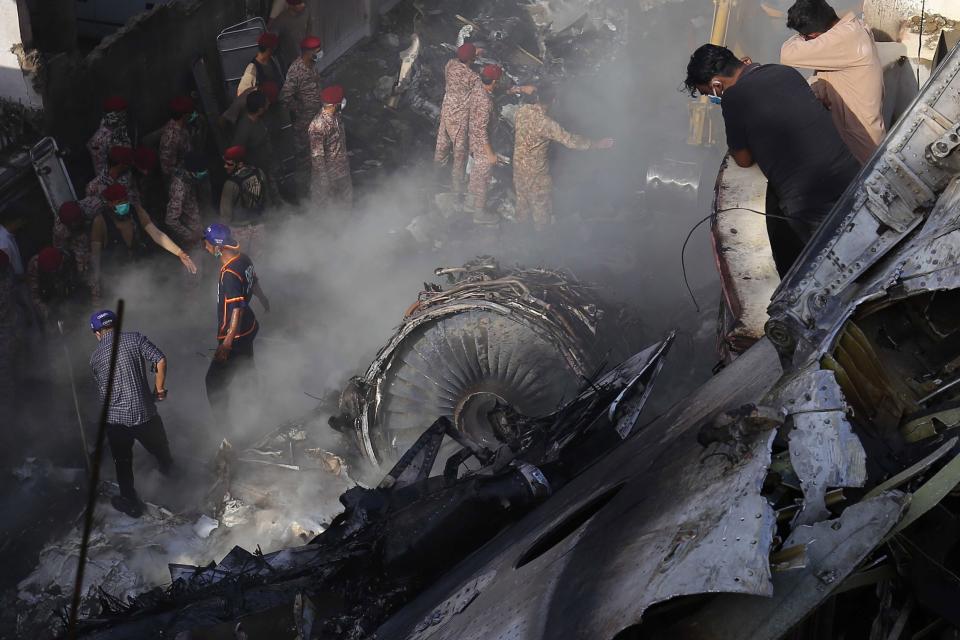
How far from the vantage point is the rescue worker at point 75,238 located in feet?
24.0

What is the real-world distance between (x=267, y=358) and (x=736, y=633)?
22.2ft

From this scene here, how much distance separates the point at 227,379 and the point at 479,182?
401cm

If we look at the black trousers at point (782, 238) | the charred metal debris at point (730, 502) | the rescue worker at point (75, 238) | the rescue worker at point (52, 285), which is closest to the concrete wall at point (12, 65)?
the rescue worker at point (75, 238)

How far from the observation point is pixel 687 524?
2.37 metres

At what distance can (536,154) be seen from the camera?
987 cm

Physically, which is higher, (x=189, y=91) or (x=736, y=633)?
(x=736, y=633)

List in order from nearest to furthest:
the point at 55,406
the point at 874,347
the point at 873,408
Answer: the point at 873,408
the point at 874,347
the point at 55,406

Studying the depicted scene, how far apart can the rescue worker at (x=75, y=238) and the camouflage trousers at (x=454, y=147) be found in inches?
164

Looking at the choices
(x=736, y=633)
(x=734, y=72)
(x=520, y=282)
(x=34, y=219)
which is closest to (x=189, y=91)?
(x=34, y=219)

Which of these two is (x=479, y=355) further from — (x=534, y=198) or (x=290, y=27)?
(x=290, y=27)

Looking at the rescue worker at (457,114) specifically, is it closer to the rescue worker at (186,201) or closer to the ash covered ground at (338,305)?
the ash covered ground at (338,305)

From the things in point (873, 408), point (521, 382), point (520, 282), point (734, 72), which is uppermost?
point (734, 72)

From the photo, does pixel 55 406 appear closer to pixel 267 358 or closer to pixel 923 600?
pixel 267 358

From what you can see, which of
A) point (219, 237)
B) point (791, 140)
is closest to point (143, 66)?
point (219, 237)
